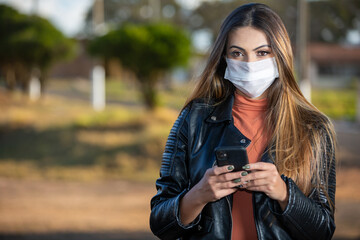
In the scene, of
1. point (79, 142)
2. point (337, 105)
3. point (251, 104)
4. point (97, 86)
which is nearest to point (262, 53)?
point (251, 104)

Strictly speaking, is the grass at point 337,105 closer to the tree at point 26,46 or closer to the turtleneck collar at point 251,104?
the tree at point 26,46

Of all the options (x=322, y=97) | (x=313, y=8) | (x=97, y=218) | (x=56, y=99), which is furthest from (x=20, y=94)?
(x=313, y=8)

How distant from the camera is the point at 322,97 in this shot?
2352cm

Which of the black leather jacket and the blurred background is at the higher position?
the blurred background

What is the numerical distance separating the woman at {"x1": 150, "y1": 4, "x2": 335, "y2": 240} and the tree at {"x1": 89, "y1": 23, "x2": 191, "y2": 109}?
11591mm

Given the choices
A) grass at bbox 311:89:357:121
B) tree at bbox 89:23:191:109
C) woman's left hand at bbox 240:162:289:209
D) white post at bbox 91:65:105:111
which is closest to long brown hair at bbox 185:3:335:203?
woman's left hand at bbox 240:162:289:209

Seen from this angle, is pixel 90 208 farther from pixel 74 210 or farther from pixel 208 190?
pixel 208 190

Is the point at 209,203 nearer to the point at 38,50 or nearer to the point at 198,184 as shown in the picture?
the point at 198,184

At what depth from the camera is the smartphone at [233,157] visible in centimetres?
160

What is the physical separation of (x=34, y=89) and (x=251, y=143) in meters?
18.2

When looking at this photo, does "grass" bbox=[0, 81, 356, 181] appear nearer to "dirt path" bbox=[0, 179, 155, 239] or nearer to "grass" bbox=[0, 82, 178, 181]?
"grass" bbox=[0, 82, 178, 181]

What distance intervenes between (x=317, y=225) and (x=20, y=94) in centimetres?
1864

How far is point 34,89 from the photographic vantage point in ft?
62.1

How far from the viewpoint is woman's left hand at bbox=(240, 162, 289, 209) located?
63.5 inches
